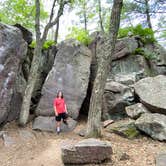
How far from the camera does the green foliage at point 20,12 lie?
16011 mm

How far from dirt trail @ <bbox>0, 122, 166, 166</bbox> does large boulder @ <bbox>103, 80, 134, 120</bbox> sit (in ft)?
7.20

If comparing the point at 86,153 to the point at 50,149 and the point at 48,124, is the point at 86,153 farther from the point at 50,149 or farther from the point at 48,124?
the point at 48,124

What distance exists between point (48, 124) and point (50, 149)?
8.47ft

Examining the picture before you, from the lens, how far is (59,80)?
41.6 feet

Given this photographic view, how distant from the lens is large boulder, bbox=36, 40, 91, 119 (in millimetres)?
12109

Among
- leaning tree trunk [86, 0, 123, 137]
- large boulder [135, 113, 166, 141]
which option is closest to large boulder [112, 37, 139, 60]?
leaning tree trunk [86, 0, 123, 137]

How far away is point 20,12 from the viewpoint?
645 inches

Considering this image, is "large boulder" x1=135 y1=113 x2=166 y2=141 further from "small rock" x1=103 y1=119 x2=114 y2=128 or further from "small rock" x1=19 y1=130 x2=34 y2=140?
"small rock" x1=19 y1=130 x2=34 y2=140

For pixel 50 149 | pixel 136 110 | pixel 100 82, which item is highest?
pixel 100 82

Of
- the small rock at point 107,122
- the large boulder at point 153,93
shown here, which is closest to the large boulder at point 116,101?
the small rock at point 107,122

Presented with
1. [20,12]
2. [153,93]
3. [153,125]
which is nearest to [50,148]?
[153,125]

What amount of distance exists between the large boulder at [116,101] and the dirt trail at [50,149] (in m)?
2.19

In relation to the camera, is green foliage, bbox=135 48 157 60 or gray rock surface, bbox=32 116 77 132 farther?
green foliage, bbox=135 48 157 60

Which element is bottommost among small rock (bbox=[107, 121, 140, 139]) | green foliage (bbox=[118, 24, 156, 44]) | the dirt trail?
the dirt trail
